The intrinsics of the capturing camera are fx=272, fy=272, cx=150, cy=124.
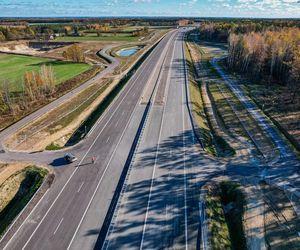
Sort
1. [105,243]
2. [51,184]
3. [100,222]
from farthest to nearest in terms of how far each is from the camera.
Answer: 1. [51,184]
2. [100,222]
3. [105,243]

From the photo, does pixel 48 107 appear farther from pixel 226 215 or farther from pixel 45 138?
pixel 226 215

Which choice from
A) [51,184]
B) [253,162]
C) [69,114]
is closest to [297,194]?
[253,162]

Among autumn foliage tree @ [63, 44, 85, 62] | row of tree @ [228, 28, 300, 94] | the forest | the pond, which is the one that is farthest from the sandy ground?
the pond

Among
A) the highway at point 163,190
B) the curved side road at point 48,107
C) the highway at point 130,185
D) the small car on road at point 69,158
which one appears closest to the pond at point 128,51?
the curved side road at point 48,107

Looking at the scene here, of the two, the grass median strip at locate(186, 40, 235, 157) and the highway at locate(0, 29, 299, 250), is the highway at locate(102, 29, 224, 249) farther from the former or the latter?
the grass median strip at locate(186, 40, 235, 157)

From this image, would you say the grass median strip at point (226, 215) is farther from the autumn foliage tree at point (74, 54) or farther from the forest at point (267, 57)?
the autumn foliage tree at point (74, 54)

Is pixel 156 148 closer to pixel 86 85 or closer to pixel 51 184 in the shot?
pixel 51 184

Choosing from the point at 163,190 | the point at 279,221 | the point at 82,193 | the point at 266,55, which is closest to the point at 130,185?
the point at 163,190
